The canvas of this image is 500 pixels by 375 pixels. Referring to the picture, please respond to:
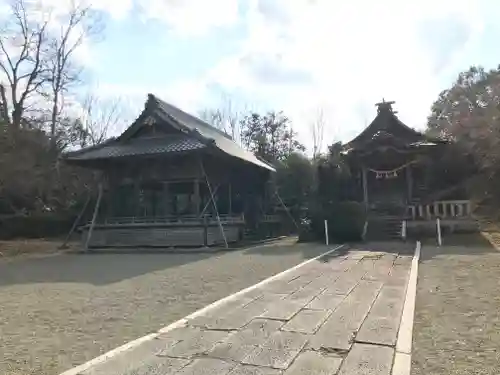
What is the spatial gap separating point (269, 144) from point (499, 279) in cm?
3089

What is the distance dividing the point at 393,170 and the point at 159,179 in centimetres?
1056

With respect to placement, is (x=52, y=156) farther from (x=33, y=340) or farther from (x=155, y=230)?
(x=33, y=340)

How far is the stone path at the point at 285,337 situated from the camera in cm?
379

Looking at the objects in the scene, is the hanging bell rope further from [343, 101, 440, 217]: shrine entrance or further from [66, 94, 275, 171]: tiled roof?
[66, 94, 275, 171]: tiled roof

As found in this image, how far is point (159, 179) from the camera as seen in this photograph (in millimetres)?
18969

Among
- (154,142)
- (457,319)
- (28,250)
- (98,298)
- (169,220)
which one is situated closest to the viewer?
(457,319)

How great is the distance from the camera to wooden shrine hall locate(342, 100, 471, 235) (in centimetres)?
1984

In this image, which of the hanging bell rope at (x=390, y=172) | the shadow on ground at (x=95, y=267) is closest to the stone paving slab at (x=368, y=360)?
the shadow on ground at (x=95, y=267)

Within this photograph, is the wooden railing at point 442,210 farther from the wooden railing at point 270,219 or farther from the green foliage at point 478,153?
the wooden railing at point 270,219

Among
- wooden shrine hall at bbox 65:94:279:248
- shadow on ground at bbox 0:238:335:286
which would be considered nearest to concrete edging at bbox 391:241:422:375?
shadow on ground at bbox 0:238:335:286

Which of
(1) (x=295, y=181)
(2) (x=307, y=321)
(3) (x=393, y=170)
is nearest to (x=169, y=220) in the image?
(3) (x=393, y=170)

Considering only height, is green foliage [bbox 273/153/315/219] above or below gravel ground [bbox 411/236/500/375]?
above

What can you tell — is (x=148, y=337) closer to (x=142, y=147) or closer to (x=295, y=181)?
(x=142, y=147)

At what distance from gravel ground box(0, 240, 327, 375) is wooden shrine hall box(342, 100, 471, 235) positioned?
315 inches
